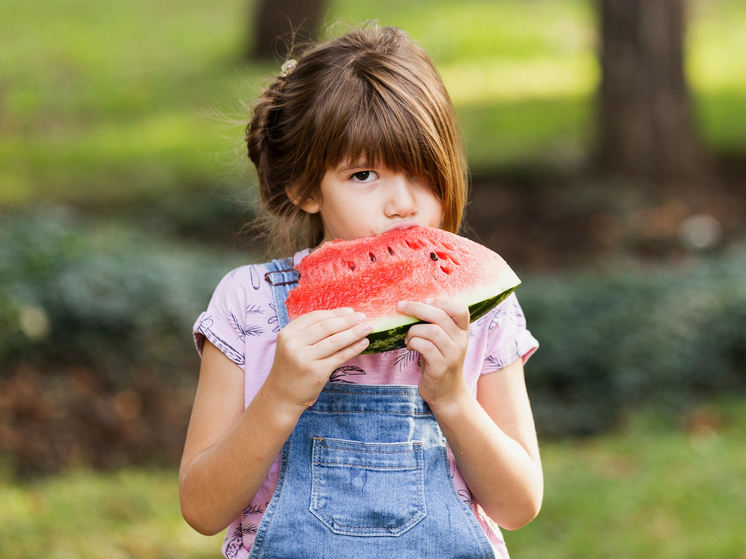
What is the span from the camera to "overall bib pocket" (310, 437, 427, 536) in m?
1.80

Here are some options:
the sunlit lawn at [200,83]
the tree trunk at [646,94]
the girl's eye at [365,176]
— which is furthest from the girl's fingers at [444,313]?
the tree trunk at [646,94]

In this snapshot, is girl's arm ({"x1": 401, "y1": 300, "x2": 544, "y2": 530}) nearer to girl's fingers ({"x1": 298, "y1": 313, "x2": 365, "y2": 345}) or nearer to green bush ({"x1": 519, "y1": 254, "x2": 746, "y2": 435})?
girl's fingers ({"x1": 298, "y1": 313, "x2": 365, "y2": 345})

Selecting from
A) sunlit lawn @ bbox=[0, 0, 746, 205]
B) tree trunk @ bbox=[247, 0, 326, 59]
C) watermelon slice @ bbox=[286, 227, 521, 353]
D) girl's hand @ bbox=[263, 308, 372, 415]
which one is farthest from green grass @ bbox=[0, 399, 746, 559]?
tree trunk @ bbox=[247, 0, 326, 59]

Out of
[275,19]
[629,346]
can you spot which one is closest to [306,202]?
[629,346]

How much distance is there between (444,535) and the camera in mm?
1809

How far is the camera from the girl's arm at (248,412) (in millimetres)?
1658

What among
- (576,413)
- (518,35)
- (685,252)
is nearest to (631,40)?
(685,252)

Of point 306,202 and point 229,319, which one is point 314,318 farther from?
point 306,202

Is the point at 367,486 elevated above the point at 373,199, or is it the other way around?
the point at 373,199

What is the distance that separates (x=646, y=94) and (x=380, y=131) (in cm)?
727

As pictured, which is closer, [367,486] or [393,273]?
[367,486]

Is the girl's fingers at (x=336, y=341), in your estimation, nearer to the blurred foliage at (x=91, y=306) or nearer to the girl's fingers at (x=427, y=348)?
the girl's fingers at (x=427, y=348)

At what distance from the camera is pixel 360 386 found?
74.8 inches

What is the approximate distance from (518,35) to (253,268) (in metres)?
15.5
